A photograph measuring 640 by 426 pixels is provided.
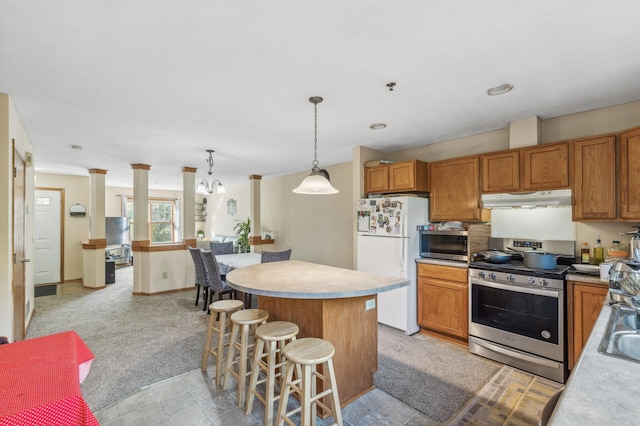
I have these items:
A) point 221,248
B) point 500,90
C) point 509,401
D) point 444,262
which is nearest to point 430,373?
point 509,401

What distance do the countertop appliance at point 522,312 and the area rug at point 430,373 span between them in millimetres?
208

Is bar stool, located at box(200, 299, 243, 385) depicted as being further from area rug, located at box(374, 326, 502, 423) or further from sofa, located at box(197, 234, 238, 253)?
sofa, located at box(197, 234, 238, 253)

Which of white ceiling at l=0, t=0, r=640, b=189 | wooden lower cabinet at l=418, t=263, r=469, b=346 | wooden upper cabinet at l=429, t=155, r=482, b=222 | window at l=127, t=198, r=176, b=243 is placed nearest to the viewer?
white ceiling at l=0, t=0, r=640, b=189

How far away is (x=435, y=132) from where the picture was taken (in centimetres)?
351

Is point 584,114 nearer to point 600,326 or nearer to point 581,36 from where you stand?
point 581,36

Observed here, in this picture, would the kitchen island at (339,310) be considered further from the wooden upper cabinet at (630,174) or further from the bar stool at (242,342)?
the wooden upper cabinet at (630,174)

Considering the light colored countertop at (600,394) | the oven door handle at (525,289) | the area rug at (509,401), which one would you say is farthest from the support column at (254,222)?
the light colored countertop at (600,394)

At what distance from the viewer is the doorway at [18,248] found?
106 inches

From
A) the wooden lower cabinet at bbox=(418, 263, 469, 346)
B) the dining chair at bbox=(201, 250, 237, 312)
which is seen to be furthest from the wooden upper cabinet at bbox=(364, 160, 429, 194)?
the dining chair at bbox=(201, 250, 237, 312)

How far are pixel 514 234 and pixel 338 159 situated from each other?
9.09 feet

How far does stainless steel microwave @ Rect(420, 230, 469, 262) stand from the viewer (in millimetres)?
3254

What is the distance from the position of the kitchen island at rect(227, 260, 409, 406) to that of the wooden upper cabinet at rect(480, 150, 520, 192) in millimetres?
1708

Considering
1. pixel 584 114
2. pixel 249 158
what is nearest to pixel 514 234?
pixel 584 114

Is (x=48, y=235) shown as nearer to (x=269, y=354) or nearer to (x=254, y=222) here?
(x=254, y=222)
